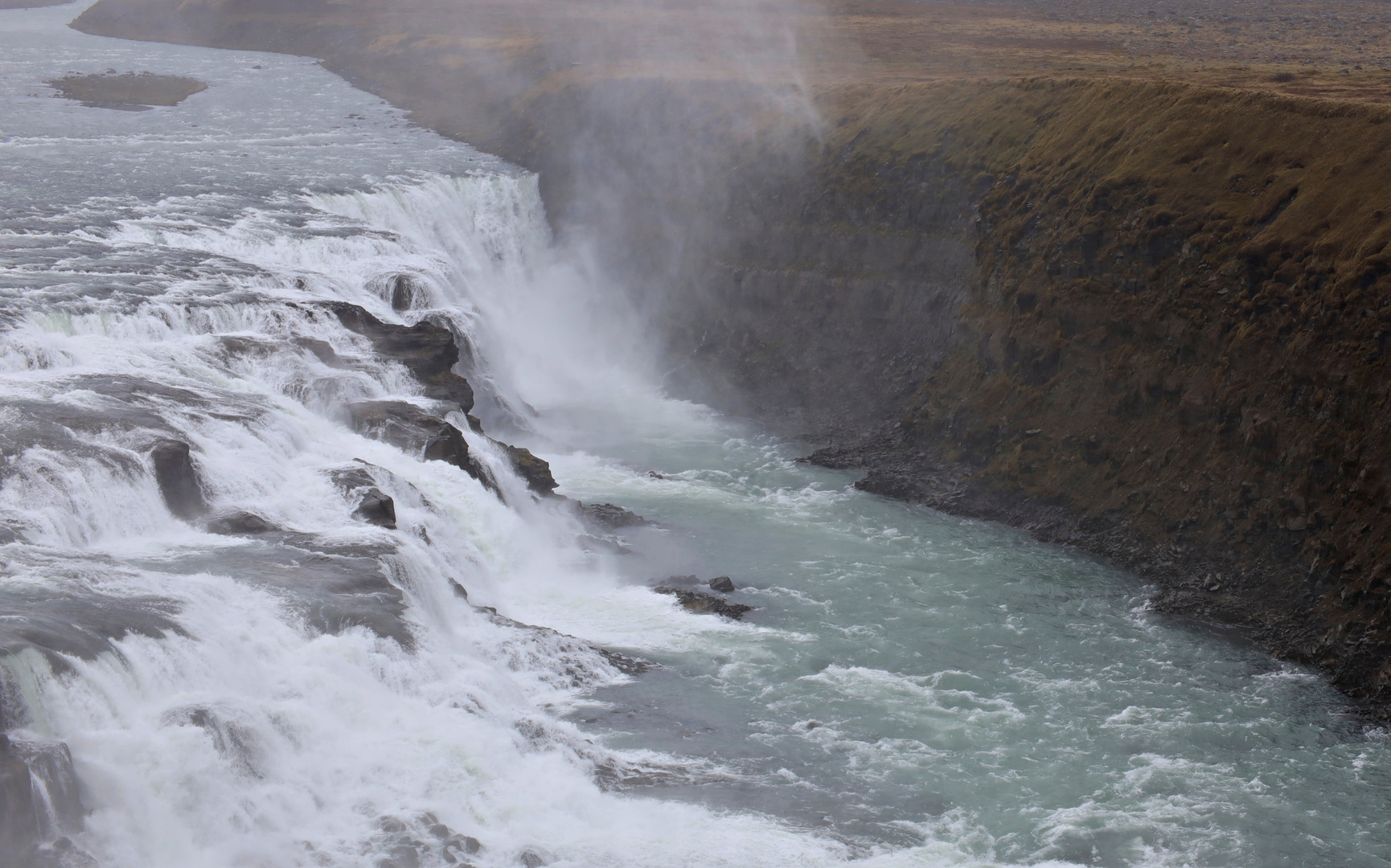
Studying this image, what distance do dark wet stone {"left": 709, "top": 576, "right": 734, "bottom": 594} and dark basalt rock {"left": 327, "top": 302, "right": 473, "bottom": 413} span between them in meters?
8.51

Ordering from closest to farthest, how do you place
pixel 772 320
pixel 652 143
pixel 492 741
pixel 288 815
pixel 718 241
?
pixel 288 815 → pixel 492 741 → pixel 772 320 → pixel 718 241 → pixel 652 143

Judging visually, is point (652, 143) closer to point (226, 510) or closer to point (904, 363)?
point (904, 363)

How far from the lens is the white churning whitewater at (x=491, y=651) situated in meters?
16.1

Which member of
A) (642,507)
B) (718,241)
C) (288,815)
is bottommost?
(642,507)

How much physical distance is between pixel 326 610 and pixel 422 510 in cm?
631

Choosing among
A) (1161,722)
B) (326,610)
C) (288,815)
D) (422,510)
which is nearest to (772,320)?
(422,510)

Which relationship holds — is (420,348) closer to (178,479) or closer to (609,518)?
(609,518)

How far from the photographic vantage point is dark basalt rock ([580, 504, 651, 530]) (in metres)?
31.3

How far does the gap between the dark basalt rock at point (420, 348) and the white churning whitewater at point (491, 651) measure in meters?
0.60

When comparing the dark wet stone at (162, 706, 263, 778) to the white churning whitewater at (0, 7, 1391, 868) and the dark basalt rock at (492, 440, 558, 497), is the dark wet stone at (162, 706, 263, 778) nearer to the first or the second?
the white churning whitewater at (0, 7, 1391, 868)

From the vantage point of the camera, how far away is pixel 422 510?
2541 cm

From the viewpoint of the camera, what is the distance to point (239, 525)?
21.7 meters

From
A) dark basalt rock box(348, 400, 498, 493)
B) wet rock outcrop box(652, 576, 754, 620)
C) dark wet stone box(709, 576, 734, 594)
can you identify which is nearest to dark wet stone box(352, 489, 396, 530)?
dark basalt rock box(348, 400, 498, 493)

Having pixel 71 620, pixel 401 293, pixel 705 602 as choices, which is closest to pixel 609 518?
pixel 705 602
